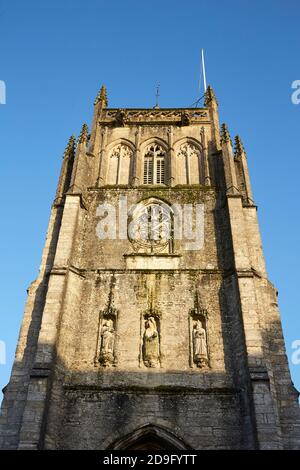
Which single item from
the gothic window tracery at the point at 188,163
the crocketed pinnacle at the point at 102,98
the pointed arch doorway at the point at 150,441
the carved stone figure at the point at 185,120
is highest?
the crocketed pinnacle at the point at 102,98

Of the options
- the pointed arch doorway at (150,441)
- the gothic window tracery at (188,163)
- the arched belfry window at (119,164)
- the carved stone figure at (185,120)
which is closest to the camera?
the pointed arch doorway at (150,441)

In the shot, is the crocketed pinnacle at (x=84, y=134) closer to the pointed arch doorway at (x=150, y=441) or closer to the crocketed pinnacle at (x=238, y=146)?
the crocketed pinnacle at (x=238, y=146)

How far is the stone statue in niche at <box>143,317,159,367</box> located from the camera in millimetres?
13477

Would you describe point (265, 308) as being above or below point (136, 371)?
above

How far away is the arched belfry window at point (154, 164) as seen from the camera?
19.6 m

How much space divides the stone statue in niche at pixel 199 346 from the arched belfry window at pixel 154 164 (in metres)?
7.08

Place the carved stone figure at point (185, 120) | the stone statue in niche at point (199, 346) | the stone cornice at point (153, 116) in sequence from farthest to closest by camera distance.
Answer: the stone cornice at point (153, 116)
the carved stone figure at point (185, 120)
the stone statue in niche at point (199, 346)

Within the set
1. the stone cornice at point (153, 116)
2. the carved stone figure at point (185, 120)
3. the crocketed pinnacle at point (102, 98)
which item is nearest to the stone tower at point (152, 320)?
the carved stone figure at point (185, 120)

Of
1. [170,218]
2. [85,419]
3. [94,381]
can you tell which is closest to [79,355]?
[94,381]

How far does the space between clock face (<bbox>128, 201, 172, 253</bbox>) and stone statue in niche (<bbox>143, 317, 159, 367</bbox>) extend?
2933 millimetres

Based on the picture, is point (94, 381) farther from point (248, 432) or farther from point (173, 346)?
point (248, 432)

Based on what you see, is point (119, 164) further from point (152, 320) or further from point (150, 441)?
point (150, 441)

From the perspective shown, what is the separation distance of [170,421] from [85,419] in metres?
2.06
